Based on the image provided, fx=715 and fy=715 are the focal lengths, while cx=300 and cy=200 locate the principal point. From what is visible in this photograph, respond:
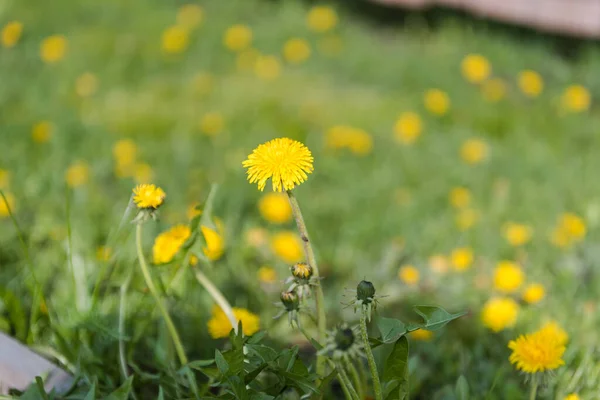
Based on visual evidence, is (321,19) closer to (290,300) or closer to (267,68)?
(267,68)

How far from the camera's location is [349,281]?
221cm

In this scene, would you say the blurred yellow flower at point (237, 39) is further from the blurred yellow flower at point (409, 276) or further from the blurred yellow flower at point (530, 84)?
the blurred yellow flower at point (409, 276)

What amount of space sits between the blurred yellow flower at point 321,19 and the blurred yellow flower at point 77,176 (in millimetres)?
1994

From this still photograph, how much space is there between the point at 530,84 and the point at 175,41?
1.89 meters

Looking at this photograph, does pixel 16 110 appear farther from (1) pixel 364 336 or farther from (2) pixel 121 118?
(1) pixel 364 336

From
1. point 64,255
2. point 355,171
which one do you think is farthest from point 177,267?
point 355,171

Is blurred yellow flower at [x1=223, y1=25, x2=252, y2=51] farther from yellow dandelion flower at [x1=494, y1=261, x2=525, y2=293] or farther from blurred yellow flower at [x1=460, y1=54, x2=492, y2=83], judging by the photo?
yellow dandelion flower at [x1=494, y1=261, x2=525, y2=293]

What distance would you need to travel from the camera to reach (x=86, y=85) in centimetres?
348

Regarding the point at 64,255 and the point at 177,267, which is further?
the point at 64,255

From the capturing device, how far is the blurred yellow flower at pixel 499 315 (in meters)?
1.87

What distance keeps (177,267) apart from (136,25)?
3.02 m

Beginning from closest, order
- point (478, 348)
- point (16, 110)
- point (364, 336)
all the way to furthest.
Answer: point (364, 336)
point (478, 348)
point (16, 110)

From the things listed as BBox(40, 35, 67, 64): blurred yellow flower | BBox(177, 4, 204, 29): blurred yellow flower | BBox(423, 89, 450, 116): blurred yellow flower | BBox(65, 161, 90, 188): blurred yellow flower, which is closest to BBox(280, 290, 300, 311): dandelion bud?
BBox(65, 161, 90, 188): blurred yellow flower

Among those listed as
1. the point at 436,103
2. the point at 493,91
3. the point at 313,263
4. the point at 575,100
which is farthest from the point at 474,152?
the point at 313,263
